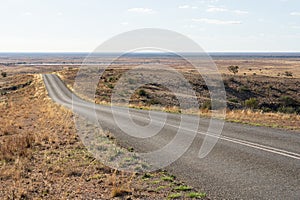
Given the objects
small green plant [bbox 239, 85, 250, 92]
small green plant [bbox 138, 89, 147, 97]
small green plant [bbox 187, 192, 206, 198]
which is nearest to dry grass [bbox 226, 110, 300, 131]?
small green plant [bbox 187, 192, 206, 198]

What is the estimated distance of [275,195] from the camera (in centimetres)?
662

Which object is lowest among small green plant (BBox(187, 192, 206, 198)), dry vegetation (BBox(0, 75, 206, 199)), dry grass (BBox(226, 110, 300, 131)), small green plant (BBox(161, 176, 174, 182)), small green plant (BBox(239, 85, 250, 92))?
small green plant (BBox(239, 85, 250, 92))

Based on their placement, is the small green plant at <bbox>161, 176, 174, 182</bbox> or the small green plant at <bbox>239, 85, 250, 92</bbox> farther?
the small green plant at <bbox>239, 85, 250, 92</bbox>

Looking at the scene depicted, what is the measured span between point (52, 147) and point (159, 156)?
462 centimetres

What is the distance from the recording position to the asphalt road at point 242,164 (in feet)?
23.0

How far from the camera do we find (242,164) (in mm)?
9023

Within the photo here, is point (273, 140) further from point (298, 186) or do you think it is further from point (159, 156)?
point (298, 186)

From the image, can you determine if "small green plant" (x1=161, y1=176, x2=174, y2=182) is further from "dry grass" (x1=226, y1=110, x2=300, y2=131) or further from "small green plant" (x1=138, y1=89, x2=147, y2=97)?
"small green plant" (x1=138, y1=89, x2=147, y2=97)

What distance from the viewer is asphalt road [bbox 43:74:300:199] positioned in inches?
277

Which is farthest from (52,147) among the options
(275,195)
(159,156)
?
(275,195)

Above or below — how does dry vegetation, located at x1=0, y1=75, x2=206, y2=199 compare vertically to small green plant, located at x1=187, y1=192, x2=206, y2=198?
below

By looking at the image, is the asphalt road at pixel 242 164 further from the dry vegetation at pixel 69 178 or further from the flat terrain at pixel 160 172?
the dry vegetation at pixel 69 178

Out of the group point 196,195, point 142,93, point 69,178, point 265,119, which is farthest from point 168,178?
point 142,93

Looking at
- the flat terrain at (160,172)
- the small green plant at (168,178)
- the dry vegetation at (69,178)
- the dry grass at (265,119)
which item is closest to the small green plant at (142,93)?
the dry grass at (265,119)
